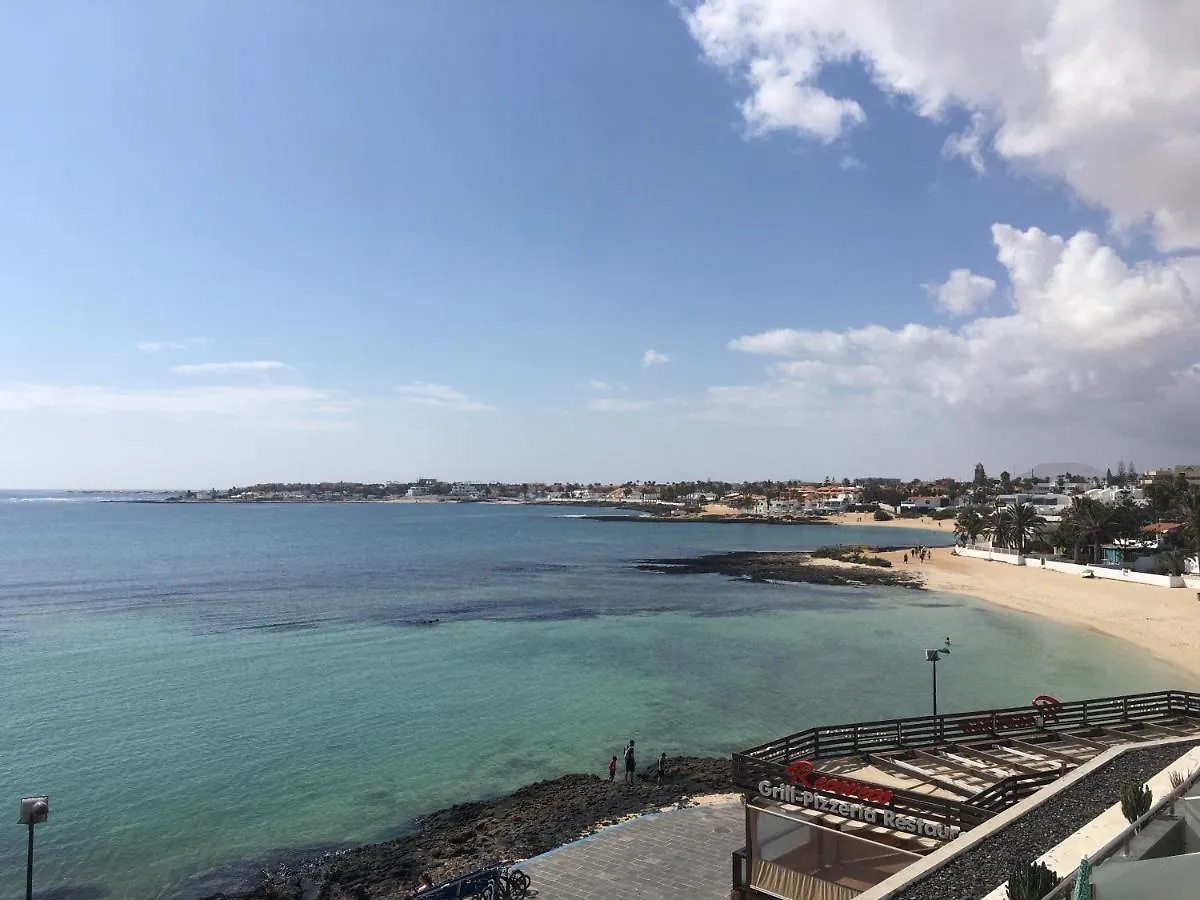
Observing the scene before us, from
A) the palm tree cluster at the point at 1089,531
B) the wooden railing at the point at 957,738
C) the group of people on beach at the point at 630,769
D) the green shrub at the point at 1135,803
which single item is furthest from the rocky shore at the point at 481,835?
the palm tree cluster at the point at 1089,531

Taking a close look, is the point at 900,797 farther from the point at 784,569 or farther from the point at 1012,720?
the point at 784,569

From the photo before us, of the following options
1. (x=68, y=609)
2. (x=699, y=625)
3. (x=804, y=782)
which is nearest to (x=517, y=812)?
(x=804, y=782)

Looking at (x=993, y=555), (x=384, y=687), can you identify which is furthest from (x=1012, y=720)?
(x=993, y=555)

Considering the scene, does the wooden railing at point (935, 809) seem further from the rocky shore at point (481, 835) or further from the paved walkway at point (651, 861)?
the rocky shore at point (481, 835)

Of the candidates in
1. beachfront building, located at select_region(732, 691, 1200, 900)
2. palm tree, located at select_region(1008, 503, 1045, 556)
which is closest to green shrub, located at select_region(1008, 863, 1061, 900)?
beachfront building, located at select_region(732, 691, 1200, 900)

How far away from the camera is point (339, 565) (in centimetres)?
10338

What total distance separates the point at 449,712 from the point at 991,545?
95.8 meters

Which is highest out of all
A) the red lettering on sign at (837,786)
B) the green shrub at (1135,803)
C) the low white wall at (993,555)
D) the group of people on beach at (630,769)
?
the green shrub at (1135,803)

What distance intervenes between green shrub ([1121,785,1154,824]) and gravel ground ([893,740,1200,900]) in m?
0.67

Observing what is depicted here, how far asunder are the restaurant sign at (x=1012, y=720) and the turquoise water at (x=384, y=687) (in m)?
12.7

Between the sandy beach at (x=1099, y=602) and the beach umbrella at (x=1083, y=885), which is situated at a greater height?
the beach umbrella at (x=1083, y=885)

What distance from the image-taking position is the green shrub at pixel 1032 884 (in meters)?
9.73

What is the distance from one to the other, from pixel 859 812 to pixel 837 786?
567mm

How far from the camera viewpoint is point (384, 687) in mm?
40062
